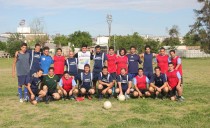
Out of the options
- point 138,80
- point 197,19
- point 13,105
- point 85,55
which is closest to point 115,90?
point 138,80

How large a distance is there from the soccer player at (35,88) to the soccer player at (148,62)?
3.94m

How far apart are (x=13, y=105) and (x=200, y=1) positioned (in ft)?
196

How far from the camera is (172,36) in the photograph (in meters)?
85.8

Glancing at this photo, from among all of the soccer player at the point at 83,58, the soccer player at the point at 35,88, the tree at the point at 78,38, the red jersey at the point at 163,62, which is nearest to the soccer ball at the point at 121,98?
the soccer player at the point at 83,58

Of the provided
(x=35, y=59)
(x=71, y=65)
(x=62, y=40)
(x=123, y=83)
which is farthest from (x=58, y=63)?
(x=62, y=40)

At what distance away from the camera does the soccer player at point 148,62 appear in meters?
12.3

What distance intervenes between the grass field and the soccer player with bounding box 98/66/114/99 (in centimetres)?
51

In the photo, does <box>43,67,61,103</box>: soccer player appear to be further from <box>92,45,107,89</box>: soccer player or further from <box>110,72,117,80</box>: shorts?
<box>110,72,117,80</box>: shorts

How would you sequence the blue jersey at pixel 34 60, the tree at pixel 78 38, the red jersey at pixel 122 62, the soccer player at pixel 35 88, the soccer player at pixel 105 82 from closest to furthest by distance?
1. the soccer player at pixel 35 88
2. the blue jersey at pixel 34 60
3. the soccer player at pixel 105 82
4. the red jersey at pixel 122 62
5. the tree at pixel 78 38

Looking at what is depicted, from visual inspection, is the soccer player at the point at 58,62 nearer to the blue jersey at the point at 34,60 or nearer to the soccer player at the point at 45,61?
the soccer player at the point at 45,61

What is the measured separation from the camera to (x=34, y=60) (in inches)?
454

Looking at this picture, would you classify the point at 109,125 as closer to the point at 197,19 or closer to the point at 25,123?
the point at 25,123

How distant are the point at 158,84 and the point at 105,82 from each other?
1.97 m

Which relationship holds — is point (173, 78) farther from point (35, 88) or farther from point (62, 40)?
point (62, 40)
